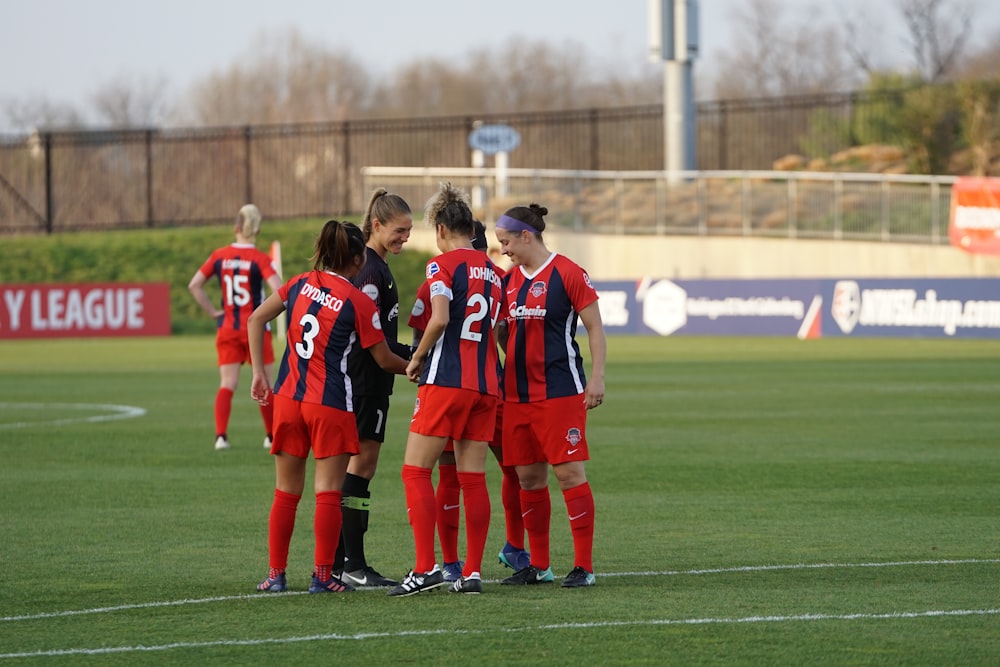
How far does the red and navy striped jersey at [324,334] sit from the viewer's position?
7379mm

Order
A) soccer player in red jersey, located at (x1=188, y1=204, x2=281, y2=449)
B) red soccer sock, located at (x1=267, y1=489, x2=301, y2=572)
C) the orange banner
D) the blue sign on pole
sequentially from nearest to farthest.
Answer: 1. red soccer sock, located at (x1=267, y1=489, x2=301, y2=572)
2. soccer player in red jersey, located at (x1=188, y1=204, x2=281, y2=449)
3. the orange banner
4. the blue sign on pole

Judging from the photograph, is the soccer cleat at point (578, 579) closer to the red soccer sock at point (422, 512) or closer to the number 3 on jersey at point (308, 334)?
the red soccer sock at point (422, 512)

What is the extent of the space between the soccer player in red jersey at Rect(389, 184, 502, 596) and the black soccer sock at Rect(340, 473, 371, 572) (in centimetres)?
41

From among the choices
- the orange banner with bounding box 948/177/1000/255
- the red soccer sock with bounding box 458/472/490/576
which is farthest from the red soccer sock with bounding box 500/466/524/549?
the orange banner with bounding box 948/177/1000/255

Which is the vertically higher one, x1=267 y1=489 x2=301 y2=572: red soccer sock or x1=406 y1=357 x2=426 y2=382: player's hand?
x1=406 y1=357 x2=426 y2=382: player's hand

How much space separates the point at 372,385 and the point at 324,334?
49cm

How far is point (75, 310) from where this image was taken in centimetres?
3753

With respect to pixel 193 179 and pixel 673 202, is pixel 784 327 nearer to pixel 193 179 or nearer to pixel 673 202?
pixel 673 202

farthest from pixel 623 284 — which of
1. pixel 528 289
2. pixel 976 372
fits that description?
pixel 528 289

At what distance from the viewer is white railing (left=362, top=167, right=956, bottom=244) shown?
3725 centimetres

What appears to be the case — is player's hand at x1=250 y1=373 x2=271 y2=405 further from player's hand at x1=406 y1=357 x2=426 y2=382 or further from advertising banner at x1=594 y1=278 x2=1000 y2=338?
advertising banner at x1=594 y1=278 x2=1000 y2=338

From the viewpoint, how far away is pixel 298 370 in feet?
24.3

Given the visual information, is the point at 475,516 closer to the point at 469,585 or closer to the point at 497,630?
the point at 469,585

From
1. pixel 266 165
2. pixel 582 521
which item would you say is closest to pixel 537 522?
pixel 582 521
